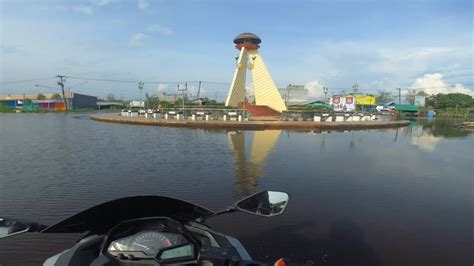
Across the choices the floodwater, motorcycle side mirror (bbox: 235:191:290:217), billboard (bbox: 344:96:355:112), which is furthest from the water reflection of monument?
billboard (bbox: 344:96:355:112)

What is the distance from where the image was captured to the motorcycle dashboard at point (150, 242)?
2.40 metres

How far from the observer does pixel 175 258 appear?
2.39 metres

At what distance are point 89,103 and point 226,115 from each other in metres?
81.9

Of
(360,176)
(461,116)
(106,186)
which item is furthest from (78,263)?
(461,116)

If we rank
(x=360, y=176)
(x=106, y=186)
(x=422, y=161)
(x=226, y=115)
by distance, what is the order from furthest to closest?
(x=226, y=115) → (x=422, y=161) → (x=360, y=176) → (x=106, y=186)

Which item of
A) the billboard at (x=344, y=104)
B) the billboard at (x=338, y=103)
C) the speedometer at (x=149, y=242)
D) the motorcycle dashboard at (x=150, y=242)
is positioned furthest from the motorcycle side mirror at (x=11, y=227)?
the billboard at (x=338, y=103)

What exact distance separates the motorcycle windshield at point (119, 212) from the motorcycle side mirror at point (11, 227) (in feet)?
0.73

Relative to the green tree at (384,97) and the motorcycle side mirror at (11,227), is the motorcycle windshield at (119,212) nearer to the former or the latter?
the motorcycle side mirror at (11,227)

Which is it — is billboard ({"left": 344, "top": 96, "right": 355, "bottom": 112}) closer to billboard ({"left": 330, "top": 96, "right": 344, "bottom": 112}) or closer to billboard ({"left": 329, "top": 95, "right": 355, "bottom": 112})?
billboard ({"left": 329, "top": 95, "right": 355, "bottom": 112})

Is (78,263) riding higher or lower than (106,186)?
higher

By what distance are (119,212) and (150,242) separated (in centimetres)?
39

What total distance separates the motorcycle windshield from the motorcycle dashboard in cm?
11

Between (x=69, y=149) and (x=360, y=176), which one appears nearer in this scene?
(x=360, y=176)

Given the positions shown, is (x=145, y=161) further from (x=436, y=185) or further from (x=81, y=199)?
(x=436, y=185)
